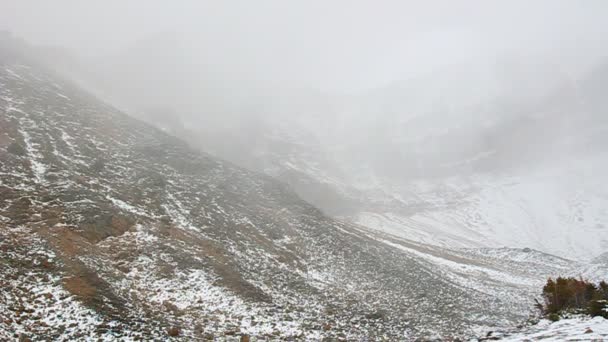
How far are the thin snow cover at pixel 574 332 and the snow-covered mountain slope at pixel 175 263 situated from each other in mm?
6916

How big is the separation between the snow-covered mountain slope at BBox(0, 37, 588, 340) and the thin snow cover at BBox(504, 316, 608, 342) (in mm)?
6916

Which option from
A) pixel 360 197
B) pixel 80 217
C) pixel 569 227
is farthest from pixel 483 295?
A: pixel 360 197

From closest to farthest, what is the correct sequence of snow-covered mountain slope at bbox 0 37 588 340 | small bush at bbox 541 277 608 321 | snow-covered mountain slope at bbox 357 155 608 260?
1. snow-covered mountain slope at bbox 0 37 588 340
2. small bush at bbox 541 277 608 321
3. snow-covered mountain slope at bbox 357 155 608 260

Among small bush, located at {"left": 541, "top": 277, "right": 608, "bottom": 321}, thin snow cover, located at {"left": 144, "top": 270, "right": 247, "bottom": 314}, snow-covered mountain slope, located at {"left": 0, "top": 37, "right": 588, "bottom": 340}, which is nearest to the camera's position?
snow-covered mountain slope, located at {"left": 0, "top": 37, "right": 588, "bottom": 340}

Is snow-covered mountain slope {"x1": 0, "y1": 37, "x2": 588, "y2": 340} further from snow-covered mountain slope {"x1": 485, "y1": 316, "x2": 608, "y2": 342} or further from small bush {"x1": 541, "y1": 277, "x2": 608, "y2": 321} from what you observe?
snow-covered mountain slope {"x1": 485, "y1": 316, "x2": 608, "y2": 342}

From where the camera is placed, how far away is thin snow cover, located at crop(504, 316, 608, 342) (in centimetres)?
1523

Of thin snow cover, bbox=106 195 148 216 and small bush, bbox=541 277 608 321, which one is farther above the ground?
small bush, bbox=541 277 608 321

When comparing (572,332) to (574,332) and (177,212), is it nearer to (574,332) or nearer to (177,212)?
(574,332)

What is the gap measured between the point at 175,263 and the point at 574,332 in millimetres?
23252

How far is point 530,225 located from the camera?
13550cm

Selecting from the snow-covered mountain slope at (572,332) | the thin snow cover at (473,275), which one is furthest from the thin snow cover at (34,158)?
the thin snow cover at (473,275)

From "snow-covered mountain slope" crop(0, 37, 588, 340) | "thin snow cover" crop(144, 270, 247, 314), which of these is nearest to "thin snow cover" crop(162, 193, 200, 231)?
"snow-covered mountain slope" crop(0, 37, 588, 340)

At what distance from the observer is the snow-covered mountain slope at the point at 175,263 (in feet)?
64.4

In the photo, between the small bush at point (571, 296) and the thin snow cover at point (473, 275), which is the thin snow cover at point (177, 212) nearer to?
the small bush at point (571, 296)
